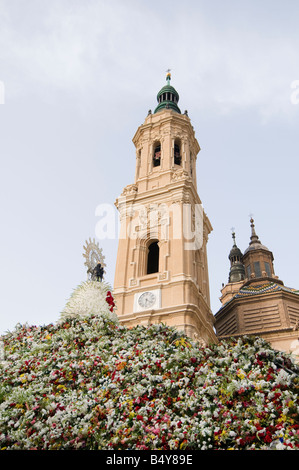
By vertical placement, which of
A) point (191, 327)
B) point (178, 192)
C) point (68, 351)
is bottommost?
point (68, 351)

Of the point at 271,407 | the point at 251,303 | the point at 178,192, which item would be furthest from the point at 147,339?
the point at 251,303

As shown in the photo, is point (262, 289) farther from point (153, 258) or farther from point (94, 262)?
point (94, 262)

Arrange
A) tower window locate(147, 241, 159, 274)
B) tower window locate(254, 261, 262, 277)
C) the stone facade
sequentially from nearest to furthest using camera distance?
the stone facade → tower window locate(147, 241, 159, 274) → tower window locate(254, 261, 262, 277)

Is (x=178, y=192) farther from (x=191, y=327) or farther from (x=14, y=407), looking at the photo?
(x=14, y=407)

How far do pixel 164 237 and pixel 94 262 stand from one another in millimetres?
9410

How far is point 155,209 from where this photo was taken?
23.5m

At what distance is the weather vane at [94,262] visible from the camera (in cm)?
1210

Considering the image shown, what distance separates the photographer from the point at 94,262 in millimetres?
12992

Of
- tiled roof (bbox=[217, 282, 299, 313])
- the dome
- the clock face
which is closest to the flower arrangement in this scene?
the clock face

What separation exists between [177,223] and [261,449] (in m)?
17.6

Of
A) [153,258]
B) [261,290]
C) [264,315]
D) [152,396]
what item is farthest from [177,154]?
[152,396]

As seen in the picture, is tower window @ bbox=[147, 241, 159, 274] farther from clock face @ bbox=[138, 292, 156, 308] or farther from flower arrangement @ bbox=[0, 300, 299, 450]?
flower arrangement @ bbox=[0, 300, 299, 450]

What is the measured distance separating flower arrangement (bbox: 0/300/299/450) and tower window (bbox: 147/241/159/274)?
47.5 feet

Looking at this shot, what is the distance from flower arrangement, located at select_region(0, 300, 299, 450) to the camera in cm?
537
